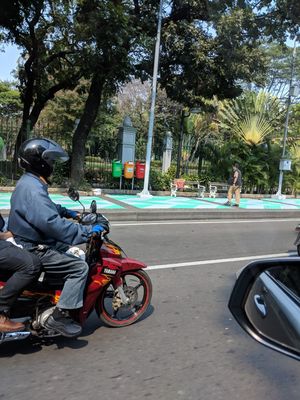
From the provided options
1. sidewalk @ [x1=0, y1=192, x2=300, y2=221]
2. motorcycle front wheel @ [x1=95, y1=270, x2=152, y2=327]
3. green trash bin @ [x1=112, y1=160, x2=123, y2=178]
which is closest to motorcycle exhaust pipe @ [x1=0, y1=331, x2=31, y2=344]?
motorcycle front wheel @ [x1=95, y1=270, x2=152, y2=327]

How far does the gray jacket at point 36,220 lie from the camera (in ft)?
11.1

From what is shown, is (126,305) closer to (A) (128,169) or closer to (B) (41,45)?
(A) (128,169)

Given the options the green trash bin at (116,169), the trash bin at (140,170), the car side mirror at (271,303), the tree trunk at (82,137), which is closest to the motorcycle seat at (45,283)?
the car side mirror at (271,303)

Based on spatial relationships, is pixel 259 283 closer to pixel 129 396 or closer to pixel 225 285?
pixel 129 396

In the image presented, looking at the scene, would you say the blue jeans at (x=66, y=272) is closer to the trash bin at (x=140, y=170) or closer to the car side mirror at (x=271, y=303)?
the car side mirror at (x=271, y=303)

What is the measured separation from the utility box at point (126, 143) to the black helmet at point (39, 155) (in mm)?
13261

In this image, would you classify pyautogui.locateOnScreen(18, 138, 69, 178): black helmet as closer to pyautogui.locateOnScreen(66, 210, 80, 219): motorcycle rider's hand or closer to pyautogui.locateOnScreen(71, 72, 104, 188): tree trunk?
pyautogui.locateOnScreen(66, 210, 80, 219): motorcycle rider's hand

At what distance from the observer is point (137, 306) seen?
4.30 metres

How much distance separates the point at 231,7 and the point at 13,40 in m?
8.57

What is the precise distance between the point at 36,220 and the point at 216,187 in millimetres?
15074

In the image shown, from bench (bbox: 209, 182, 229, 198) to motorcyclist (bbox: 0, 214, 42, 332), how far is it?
48.1ft

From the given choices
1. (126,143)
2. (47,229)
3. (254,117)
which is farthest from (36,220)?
(254,117)

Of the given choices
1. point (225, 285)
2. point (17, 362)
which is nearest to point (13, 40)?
point (225, 285)

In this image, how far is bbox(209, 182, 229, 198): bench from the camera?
1762 cm
